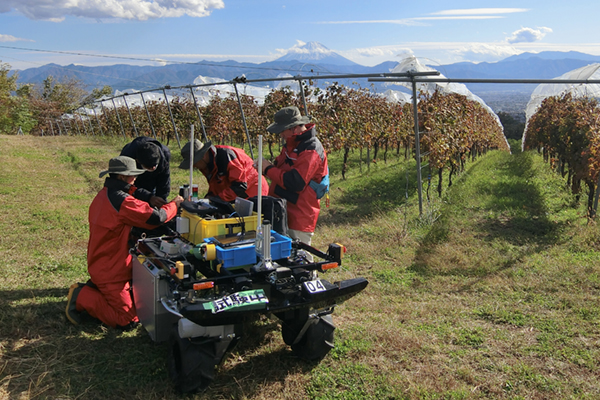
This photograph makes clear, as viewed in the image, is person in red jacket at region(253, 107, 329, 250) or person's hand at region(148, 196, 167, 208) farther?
person's hand at region(148, 196, 167, 208)

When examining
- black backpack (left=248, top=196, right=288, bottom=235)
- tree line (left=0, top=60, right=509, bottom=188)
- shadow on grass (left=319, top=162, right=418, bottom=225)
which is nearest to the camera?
black backpack (left=248, top=196, right=288, bottom=235)

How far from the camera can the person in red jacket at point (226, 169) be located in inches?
176

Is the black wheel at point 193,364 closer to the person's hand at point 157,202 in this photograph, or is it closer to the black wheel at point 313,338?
the black wheel at point 313,338

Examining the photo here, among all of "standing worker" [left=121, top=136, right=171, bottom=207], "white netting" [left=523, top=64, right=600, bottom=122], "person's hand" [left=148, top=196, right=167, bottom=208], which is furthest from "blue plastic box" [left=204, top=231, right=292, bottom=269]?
"white netting" [left=523, top=64, right=600, bottom=122]

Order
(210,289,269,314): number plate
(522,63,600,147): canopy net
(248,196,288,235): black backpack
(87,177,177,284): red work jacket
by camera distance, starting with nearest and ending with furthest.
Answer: (210,289,269,314): number plate, (248,196,288,235): black backpack, (87,177,177,284): red work jacket, (522,63,600,147): canopy net

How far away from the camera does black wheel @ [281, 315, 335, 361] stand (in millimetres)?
3371

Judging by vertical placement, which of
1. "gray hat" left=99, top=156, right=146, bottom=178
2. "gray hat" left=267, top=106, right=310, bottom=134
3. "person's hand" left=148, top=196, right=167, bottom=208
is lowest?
"person's hand" left=148, top=196, right=167, bottom=208

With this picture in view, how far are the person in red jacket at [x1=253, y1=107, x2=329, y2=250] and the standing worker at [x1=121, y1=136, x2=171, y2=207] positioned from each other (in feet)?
3.86

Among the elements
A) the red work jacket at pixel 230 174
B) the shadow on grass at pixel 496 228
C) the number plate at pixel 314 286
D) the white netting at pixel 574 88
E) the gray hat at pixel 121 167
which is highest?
the white netting at pixel 574 88

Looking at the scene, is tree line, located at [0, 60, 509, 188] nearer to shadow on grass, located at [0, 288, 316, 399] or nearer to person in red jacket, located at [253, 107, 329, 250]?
person in red jacket, located at [253, 107, 329, 250]

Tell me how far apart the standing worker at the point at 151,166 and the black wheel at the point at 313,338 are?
1.90 meters

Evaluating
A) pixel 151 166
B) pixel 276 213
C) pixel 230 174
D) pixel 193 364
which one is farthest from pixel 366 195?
pixel 193 364

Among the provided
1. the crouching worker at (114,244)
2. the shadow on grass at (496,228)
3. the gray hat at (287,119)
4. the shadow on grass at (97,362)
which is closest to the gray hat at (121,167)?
the crouching worker at (114,244)

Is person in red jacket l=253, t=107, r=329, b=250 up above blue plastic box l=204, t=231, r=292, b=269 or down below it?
above
